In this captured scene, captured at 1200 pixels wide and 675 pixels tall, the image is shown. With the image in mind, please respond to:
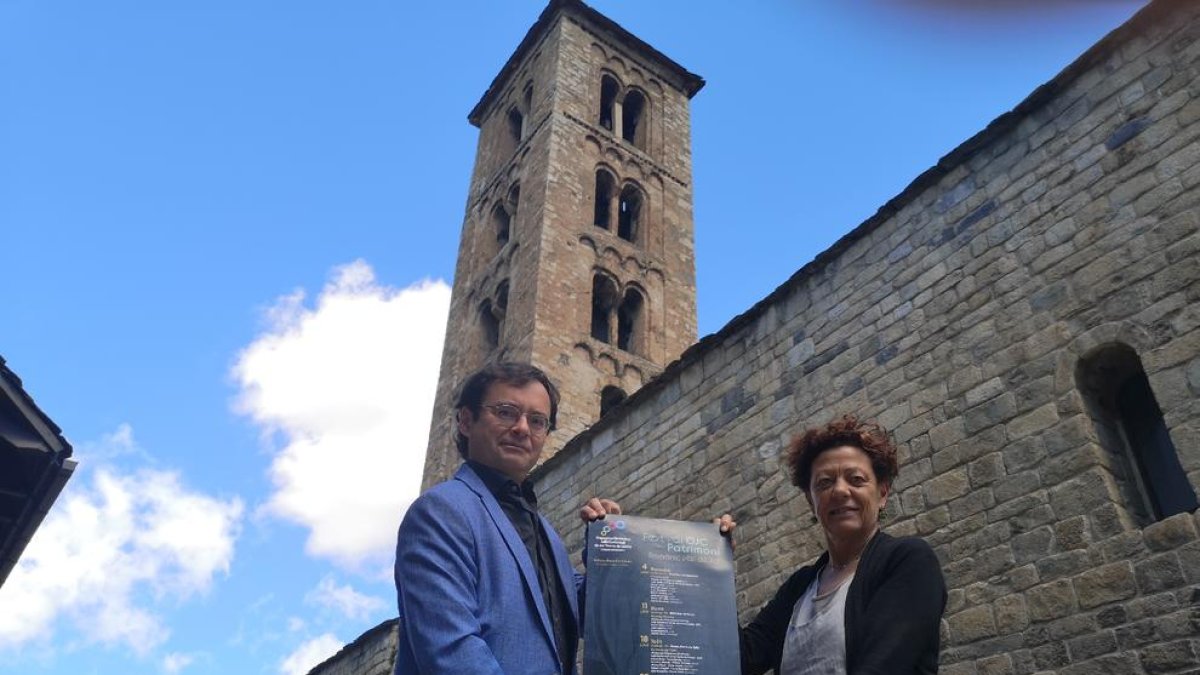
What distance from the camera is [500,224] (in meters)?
22.3

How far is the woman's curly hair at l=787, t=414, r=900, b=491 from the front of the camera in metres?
2.70

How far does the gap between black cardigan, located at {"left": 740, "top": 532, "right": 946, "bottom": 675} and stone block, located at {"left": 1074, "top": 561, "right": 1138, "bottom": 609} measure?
3.05 metres

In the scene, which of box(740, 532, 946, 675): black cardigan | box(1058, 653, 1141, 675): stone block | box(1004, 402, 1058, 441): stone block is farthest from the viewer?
box(1004, 402, 1058, 441): stone block

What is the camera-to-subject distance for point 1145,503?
5098 mm

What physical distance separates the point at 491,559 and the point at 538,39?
2356cm

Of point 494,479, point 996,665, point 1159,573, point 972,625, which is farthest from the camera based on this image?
point 972,625

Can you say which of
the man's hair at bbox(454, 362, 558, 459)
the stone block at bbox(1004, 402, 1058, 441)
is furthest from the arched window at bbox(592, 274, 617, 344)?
the man's hair at bbox(454, 362, 558, 459)

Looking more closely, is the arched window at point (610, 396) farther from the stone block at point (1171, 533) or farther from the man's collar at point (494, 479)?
the man's collar at point (494, 479)

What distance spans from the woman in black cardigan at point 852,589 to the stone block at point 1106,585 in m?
2.85

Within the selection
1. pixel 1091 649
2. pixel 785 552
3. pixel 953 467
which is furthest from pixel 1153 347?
pixel 785 552

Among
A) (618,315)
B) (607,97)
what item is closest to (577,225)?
(618,315)

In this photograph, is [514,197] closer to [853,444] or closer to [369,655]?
[369,655]

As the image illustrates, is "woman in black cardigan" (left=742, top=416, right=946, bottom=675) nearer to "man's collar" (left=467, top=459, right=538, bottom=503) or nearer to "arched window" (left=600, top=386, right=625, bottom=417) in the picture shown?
"man's collar" (left=467, top=459, right=538, bottom=503)

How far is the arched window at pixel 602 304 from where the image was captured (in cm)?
1917
